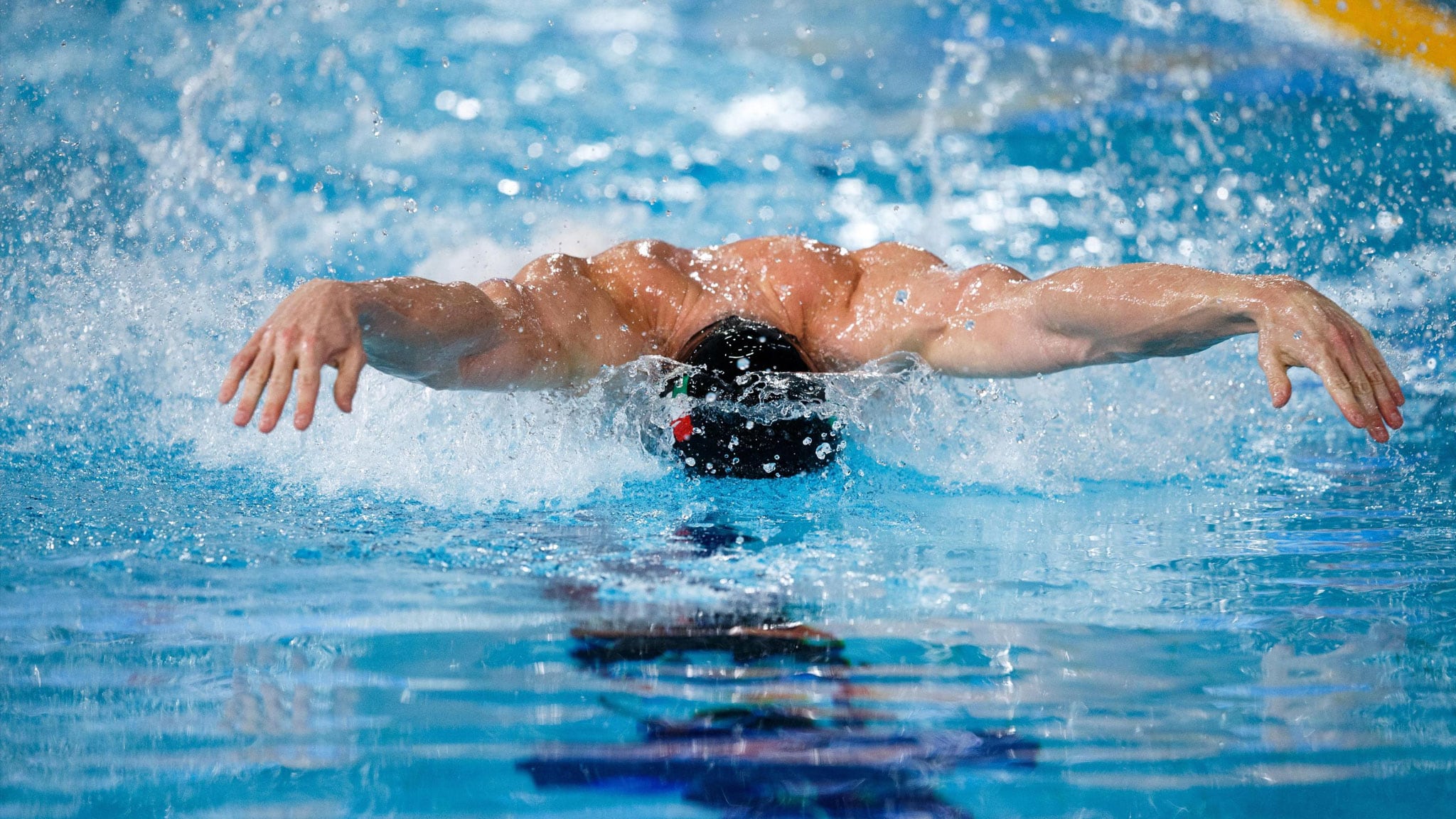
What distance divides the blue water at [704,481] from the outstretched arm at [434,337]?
7.2 inches

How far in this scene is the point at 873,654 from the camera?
1673 mm

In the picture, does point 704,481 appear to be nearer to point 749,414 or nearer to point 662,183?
point 749,414

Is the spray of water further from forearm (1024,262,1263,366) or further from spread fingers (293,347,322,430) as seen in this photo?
spread fingers (293,347,322,430)

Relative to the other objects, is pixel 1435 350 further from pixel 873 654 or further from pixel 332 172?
pixel 332 172

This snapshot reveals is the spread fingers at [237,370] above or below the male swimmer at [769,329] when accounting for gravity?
below

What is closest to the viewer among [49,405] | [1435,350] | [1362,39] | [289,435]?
[289,435]

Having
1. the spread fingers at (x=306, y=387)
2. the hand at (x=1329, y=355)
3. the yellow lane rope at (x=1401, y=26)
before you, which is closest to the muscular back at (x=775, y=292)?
the hand at (x=1329, y=355)

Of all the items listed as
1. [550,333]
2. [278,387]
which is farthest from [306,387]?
[550,333]

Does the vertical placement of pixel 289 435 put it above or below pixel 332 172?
below

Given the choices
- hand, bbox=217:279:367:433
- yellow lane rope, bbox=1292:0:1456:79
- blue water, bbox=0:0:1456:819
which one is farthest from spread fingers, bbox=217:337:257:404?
yellow lane rope, bbox=1292:0:1456:79

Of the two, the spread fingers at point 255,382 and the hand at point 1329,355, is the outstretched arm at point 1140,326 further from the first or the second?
the spread fingers at point 255,382

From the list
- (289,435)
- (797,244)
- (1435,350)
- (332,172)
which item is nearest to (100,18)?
(332,172)

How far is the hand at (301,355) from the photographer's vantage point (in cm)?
167

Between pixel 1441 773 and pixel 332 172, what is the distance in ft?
16.9
